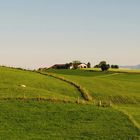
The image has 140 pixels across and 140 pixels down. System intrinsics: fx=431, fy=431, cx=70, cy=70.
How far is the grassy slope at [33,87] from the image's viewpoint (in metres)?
56.0

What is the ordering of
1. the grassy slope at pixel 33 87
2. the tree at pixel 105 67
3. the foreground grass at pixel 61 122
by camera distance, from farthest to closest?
1. the tree at pixel 105 67
2. the grassy slope at pixel 33 87
3. the foreground grass at pixel 61 122

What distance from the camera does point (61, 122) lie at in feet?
133

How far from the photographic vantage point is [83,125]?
39.9 m

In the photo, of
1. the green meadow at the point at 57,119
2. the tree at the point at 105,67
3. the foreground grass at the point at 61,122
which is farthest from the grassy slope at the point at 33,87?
the tree at the point at 105,67

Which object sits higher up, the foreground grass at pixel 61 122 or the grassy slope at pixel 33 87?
the grassy slope at pixel 33 87

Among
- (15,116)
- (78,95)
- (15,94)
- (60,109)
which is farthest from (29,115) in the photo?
(78,95)

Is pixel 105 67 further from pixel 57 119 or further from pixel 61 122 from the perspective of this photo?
pixel 61 122

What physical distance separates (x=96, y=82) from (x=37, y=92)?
23.9m

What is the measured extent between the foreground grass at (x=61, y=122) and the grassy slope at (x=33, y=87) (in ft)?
26.5

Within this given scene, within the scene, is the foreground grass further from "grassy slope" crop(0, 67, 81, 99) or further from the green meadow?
"grassy slope" crop(0, 67, 81, 99)

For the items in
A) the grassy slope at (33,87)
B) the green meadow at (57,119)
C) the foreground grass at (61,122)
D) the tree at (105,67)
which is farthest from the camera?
the tree at (105,67)

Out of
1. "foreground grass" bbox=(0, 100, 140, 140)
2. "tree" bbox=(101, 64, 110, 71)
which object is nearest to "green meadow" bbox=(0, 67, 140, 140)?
"foreground grass" bbox=(0, 100, 140, 140)

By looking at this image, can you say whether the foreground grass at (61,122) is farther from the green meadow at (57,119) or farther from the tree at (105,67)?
the tree at (105,67)

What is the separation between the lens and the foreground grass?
3656 cm
